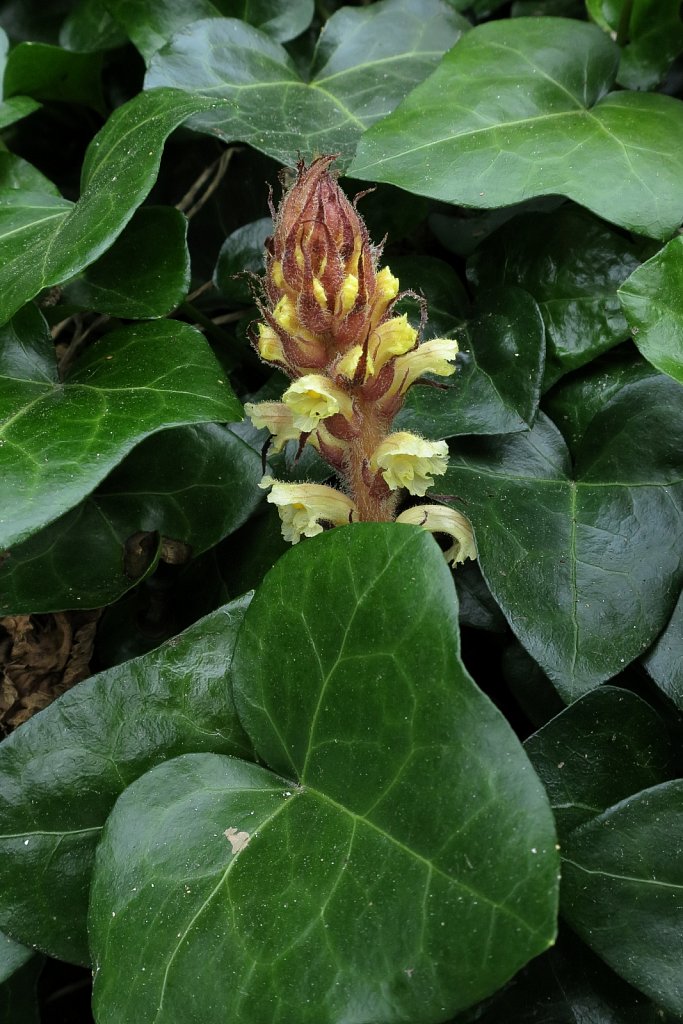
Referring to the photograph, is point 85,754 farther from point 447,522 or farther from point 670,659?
point 670,659

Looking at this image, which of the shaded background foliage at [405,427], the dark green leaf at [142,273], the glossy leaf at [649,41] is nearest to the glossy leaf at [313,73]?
the shaded background foliage at [405,427]

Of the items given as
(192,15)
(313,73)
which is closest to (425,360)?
(313,73)

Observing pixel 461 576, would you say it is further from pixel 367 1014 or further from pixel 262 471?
pixel 367 1014

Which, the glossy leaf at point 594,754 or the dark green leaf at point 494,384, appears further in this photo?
the dark green leaf at point 494,384

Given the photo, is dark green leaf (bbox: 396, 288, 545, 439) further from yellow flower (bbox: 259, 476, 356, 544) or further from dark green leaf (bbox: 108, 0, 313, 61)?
dark green leaf (bbox: 108, 0, 313, 61)

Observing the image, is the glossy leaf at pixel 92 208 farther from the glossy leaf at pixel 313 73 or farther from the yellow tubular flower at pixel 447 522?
the yellow tubular flower at pixel 447 522
